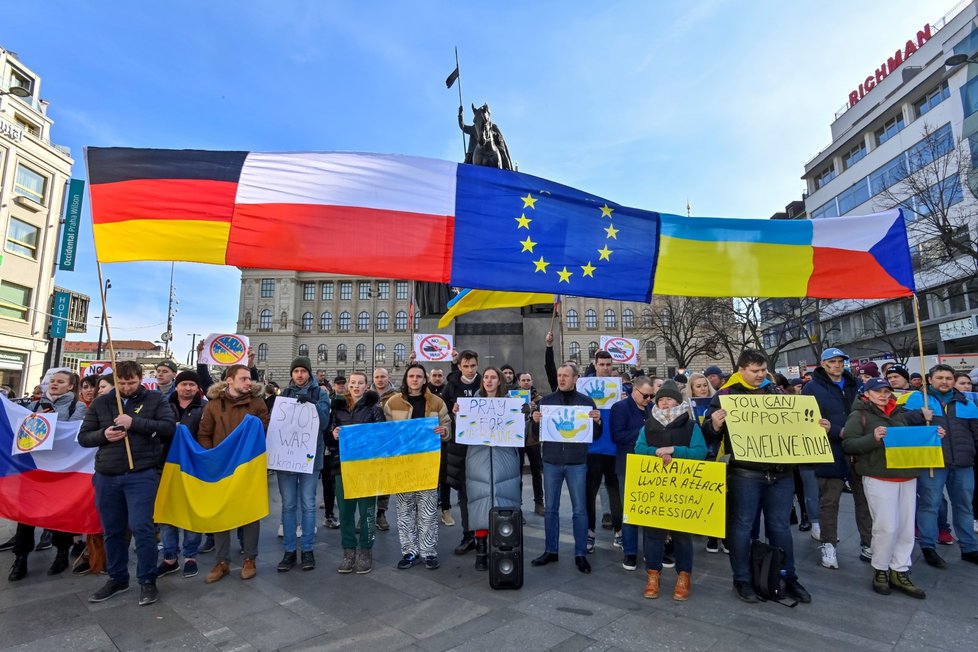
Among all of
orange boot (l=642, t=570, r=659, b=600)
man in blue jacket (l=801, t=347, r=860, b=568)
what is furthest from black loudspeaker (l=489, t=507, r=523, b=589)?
man in blue jacket (l=801, t=347, r=860, b=568)

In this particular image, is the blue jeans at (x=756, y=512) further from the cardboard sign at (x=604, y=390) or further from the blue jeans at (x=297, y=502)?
the blue jeans at (x=297, y=502)

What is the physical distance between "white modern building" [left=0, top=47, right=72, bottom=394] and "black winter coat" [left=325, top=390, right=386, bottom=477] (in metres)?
A: 38.0

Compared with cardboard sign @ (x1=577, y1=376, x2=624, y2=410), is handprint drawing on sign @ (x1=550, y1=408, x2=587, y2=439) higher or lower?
lower

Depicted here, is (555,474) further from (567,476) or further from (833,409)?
(833,409)

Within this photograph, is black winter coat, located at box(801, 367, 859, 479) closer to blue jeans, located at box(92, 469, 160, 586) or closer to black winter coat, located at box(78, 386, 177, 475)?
black winter coat, located at box(78, 386, 177, 475)

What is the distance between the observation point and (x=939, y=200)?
22875 mm

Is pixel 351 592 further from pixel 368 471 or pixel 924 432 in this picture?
pixel 924 432

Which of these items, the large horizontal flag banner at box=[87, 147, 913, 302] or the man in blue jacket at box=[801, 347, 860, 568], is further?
the man in blue jacket at box=[801, 347, 860, 568]

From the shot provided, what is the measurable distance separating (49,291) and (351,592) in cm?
4467

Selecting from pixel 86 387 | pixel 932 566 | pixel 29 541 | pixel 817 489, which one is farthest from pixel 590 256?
pixel 29 541

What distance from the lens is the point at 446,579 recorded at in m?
5.12

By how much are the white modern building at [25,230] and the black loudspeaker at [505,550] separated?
4008cm

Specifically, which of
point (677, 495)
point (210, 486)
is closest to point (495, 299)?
point (677, 495)

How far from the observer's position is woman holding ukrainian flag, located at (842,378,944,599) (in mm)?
4809
